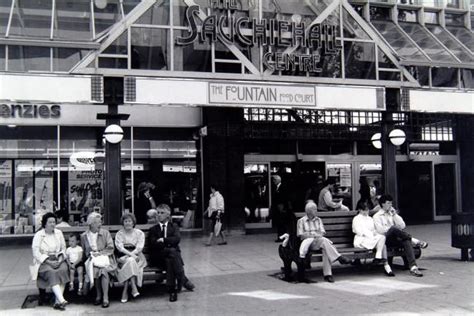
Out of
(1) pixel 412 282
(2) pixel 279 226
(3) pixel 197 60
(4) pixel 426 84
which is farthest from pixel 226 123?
(1) pixel 412 282

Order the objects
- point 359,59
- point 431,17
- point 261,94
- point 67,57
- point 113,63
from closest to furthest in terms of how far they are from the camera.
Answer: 1. point 67,57
2. point 113,63
3. point 261,94
4. point 359,59
5. point 431,17

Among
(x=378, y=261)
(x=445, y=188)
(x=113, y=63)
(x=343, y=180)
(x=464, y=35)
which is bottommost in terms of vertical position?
(x=378, y=261)

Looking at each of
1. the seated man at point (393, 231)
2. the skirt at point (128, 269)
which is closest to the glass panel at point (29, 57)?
the skirt at point (128, 269)

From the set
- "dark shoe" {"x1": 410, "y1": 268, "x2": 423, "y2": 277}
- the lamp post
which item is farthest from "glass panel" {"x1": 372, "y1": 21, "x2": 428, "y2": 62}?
"dark shoe" {"x1": 410, "y1": 268, "x2": 423, "y2": 277}

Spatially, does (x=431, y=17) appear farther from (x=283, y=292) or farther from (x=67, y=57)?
(x=283, y=292)

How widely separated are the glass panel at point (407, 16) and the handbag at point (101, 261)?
13.7 meters

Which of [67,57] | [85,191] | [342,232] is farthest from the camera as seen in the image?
[85,191]

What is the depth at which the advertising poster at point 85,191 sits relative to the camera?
15469 millimetres

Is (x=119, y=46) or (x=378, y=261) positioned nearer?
(x=378, y=261)

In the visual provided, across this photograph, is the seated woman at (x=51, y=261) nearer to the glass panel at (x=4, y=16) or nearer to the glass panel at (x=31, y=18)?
the glass panel at (x=31, y=18)

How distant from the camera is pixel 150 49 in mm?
11016

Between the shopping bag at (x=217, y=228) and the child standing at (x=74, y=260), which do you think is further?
the shopping bag at (x=217, y=228)

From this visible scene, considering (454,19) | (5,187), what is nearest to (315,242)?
(5,187)

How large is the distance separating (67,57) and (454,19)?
537 inches
